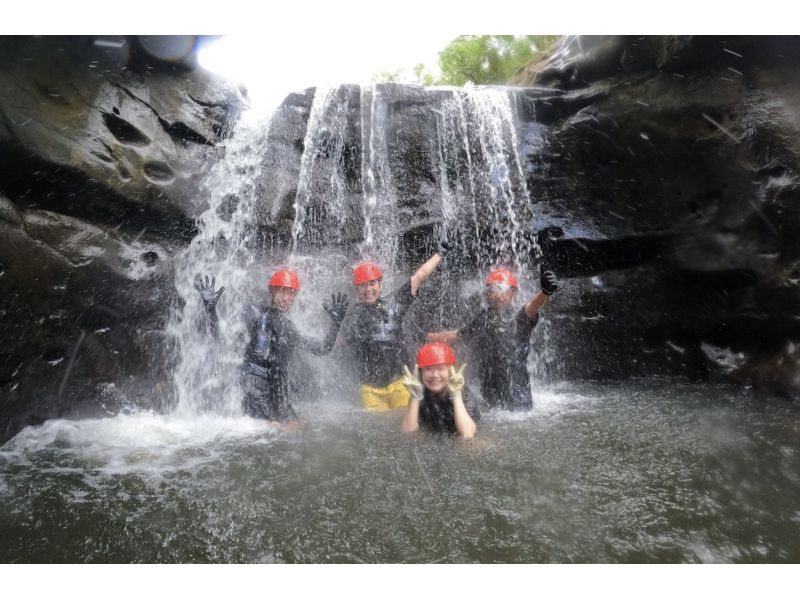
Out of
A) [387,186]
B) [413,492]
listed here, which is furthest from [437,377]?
[387,186]

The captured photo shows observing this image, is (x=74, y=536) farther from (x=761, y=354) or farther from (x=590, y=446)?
(x=761, y=354)

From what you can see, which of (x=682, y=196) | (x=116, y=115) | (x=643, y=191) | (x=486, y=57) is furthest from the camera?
(x=486, y=57)

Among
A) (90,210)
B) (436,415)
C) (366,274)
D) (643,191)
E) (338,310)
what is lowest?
(436,415)

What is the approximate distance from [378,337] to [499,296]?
1.42 metres

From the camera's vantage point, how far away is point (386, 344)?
17.0 ft

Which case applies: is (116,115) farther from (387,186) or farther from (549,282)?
(549,282)

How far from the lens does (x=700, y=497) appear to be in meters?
2.80

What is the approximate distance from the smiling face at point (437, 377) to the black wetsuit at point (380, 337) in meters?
1.44

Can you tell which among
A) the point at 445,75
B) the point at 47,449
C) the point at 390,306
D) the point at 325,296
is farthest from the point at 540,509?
the point at 445,75

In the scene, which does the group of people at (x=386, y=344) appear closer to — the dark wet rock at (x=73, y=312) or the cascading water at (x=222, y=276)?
the cascading water at (x=222, y=276)

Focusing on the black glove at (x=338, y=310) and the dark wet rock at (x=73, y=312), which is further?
the black glove at (x=338, y=310)

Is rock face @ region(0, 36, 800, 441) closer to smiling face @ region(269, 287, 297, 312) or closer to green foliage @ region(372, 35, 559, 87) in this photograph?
smiling face @ region(269, 287, 297, 312)

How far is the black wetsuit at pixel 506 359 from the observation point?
183 inches

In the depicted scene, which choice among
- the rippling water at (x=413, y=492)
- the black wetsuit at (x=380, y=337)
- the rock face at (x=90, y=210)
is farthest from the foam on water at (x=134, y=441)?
the black wetsuit at (x=380, y=337)
